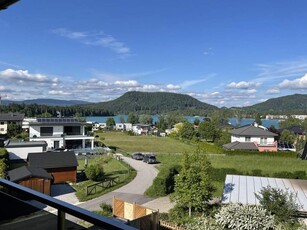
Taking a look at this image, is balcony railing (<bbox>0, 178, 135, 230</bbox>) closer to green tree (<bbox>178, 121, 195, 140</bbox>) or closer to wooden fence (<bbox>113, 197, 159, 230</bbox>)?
wooden fence (<bbox>113, 197, 159, 230</bbox>)

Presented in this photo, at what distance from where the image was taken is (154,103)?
182000 millimetres

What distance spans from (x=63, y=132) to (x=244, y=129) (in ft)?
77.5

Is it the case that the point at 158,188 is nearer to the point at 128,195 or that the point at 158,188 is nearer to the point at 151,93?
the point at 128,195

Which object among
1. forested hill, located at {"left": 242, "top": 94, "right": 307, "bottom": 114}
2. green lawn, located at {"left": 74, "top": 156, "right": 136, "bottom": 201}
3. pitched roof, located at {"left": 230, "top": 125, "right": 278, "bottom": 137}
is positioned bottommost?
green lawn, located at {"left": 74, "top": 156, "right": 136, "bottom": 201}

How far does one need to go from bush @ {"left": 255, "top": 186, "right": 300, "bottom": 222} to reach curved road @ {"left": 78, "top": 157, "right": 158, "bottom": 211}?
6627mm

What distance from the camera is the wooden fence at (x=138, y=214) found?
989cm

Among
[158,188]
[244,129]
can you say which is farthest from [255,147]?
[158,188]

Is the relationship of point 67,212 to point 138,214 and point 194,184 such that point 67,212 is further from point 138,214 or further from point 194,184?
point 194,184

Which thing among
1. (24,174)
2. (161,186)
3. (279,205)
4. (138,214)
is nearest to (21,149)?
(24,174)

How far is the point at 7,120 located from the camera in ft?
148

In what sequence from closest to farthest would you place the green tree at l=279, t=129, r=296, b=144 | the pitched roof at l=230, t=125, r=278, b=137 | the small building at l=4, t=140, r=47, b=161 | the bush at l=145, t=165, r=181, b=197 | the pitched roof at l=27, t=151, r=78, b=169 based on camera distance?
1. the bush at l=145, t=165, r=181, b=197
2. the pitched roof at l=27, t=151, r=78, b=169
3. the small building at l=4, t=140, r=47, b=161
4. the pitched roof at l=230, t=125, r=278, b=137
5. the green tree at l=279, t=129, r=296, b=144

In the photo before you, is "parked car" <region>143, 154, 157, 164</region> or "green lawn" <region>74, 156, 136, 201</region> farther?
"parked car" <region>143, 154, 157, 164</region>

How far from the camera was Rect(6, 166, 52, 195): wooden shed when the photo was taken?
14.6 metres

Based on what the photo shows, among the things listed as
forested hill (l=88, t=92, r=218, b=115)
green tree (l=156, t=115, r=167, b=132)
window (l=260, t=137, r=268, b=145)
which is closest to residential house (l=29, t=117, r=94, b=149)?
window (l=260, t=137, r=268, b=145)
